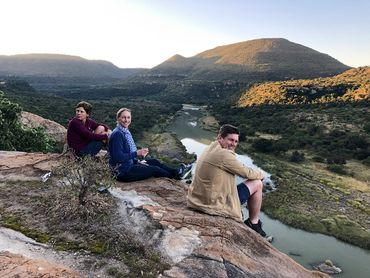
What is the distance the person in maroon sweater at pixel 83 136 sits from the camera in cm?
1009

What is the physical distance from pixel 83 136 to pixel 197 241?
502 centimetres

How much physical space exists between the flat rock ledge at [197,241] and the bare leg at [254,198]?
0.55 metres

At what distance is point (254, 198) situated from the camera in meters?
7.79

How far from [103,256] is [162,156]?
131 ft

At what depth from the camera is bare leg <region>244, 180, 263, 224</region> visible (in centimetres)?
766

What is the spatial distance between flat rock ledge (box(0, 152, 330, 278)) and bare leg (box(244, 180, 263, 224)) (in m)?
0.55

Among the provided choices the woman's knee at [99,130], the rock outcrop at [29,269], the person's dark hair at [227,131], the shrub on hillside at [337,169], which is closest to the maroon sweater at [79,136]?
the woman's knee at [99,130]

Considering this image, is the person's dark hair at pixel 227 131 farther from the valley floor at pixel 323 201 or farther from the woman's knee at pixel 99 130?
the valley floor at pixel 323 201

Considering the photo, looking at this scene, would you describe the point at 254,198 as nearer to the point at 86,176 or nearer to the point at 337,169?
the point at 86,176

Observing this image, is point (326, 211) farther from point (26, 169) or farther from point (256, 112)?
point (256, 112)

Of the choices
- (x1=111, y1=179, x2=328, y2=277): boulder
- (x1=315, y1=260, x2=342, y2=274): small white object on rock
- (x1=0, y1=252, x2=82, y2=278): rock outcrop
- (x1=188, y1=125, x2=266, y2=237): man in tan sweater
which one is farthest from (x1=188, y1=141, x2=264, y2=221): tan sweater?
(x1=315, y1=260, x2=342, y2=274): small white object on rock

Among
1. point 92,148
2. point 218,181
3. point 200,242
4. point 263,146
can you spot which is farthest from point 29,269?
point 263,146

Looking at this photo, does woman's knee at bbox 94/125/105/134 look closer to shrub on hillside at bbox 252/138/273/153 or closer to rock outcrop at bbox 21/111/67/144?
rock outcrop at bbox 21/111/67/144

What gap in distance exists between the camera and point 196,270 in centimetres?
569
